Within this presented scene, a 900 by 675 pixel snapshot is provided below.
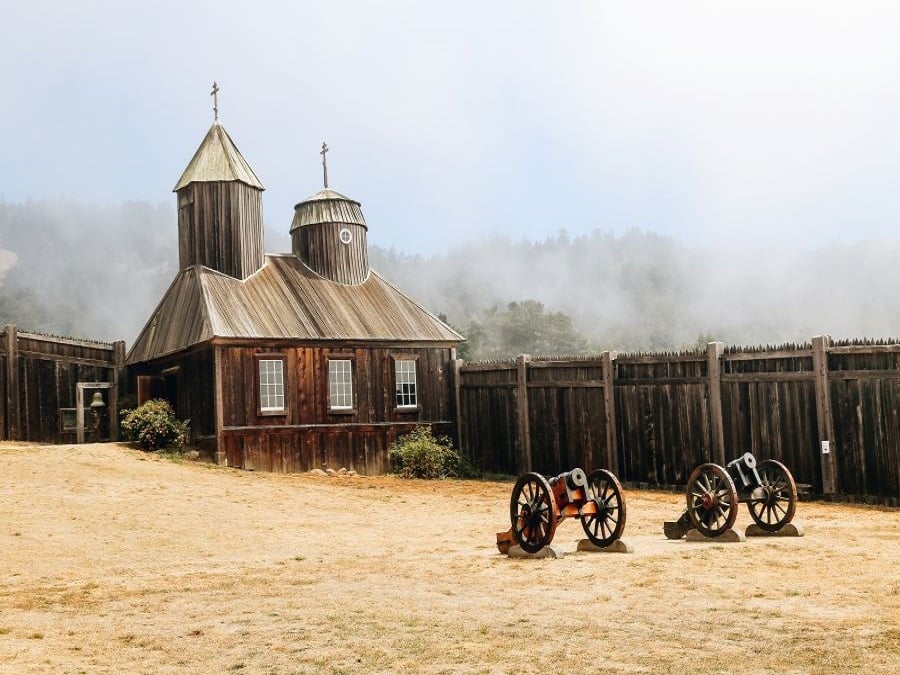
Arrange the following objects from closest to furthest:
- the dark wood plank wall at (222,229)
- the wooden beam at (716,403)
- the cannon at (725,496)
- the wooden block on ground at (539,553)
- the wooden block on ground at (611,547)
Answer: the wooden block on ground at (539,553) < the wooden block on ground at (611,547) < the cannon at (725,496) < the wooden beam at (716,403) < the dark wood plank wall at (222,229)

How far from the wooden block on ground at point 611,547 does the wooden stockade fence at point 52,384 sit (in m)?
17.2

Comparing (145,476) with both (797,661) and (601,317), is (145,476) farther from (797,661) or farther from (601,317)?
(601,317)

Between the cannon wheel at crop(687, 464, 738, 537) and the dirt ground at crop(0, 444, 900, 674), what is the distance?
1.49 ft

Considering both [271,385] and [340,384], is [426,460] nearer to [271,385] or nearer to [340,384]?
[340,384]

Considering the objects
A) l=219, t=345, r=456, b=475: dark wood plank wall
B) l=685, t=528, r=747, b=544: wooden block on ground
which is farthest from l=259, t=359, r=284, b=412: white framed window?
l=685, t=528, r=747, b=544: wooden block on ground

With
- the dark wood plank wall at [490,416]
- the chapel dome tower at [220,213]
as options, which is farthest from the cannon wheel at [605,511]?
the chapel dome tower at [220,213]

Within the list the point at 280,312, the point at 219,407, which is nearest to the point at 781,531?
the point at 219,407

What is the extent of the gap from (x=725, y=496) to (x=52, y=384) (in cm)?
1880

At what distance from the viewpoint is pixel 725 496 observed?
13141 mm

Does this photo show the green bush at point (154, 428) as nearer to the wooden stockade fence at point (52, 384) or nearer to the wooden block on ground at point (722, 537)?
the wooden stockade fence at point (52, 384)

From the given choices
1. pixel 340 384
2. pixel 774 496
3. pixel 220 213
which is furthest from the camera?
pixel 220 213

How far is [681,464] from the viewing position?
1998cm

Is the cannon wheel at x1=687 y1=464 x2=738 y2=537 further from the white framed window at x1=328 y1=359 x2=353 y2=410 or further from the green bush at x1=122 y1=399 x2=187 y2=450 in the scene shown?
the green bush at x1=122 y1=399 x2=187 y2=450

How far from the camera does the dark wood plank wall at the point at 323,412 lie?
24.6m
